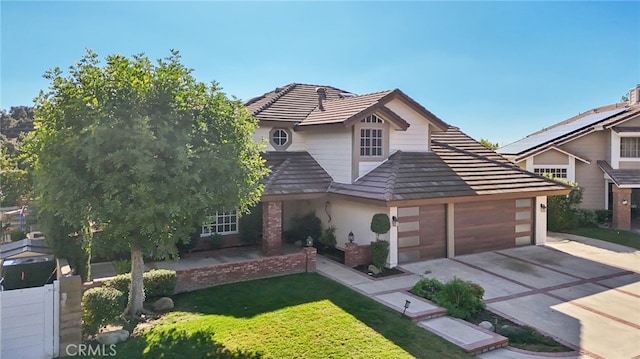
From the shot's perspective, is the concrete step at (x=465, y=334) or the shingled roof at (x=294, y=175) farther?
the shingled roof at (x=294, y=175)

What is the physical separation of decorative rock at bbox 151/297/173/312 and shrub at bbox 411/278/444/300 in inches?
264

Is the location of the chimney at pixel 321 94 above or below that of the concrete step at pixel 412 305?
above

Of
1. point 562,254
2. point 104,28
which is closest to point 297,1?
point 104,28

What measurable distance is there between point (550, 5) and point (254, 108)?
13.4 m

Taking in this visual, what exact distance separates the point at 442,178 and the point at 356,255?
4833 mm

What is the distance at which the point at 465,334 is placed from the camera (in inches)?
350

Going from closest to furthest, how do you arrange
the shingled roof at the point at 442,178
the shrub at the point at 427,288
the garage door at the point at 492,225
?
1. the shrub at the point at 427,288
2. the shingled roof at the point at 442,178
3. the garage door at the point at 492,225

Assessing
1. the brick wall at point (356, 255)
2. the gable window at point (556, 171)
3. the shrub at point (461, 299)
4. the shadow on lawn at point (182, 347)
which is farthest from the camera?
the gable window at point (556, 171)

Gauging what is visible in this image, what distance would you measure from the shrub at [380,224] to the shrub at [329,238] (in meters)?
3.05

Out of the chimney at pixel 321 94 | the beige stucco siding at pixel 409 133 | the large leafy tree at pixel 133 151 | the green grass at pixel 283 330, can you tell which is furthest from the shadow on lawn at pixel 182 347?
the chimney at pixel 321 94

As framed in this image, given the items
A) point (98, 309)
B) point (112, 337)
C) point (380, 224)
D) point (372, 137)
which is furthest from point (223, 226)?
point (112, 337)

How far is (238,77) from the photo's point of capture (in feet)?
62.3

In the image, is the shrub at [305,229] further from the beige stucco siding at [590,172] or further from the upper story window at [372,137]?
the beige stucco siding at [590,172]

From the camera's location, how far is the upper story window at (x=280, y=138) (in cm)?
1859
